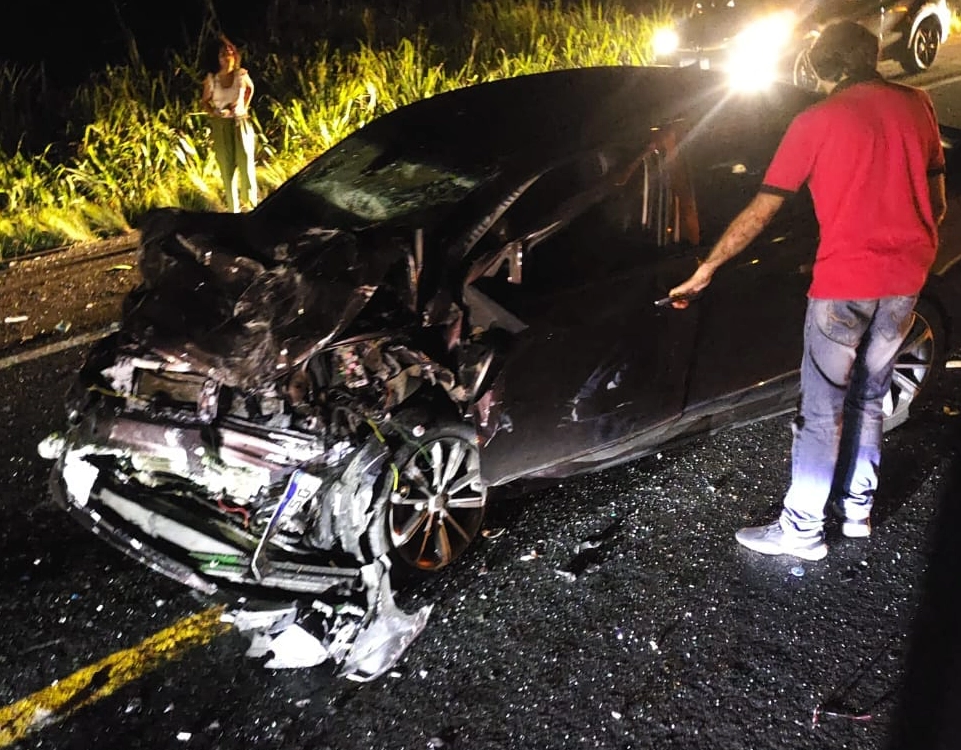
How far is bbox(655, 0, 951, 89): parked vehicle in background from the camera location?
1017cm

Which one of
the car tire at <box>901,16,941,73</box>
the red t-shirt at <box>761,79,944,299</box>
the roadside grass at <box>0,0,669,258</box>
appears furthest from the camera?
the car tire at <box>901,16,941,73</box>

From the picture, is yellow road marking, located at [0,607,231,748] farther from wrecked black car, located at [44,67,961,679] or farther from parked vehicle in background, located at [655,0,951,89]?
parked vehicle in background, located at [655,0,951,89]

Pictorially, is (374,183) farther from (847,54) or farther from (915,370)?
(915,370)

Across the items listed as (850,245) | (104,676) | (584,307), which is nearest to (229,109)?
(584,307)

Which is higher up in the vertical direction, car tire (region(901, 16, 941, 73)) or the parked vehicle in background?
the parked vehicle in background

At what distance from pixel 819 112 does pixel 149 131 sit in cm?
742

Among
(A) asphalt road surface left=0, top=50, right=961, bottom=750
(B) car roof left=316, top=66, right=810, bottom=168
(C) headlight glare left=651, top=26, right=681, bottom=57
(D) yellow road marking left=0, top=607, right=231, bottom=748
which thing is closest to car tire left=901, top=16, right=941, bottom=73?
(C) headlight glare left=651, top=26, right=681, bottom=57

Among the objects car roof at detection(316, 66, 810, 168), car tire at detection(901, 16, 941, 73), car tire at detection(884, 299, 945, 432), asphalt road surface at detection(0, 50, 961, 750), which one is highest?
car roof at detection(316, 66, 810, 168)

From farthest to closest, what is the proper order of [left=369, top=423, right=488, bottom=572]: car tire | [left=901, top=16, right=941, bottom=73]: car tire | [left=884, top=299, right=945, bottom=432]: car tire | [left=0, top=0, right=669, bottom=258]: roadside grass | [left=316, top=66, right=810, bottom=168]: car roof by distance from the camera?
[left=901, top=16, right=941, bottom=73]: car tire → [left=0, top=0, right=669, bottom=258]: roadside grass → [left=884, top=299, right=945, bottom=432]: car tire → [left=316, top=66, right=810, bottom=168]: car roof → [left=369, top=423, right=488, bottom=572]: car tire

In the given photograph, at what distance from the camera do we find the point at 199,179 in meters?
8.38

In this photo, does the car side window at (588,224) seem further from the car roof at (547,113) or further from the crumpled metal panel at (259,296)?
the crumpled metal panel at (259,296)

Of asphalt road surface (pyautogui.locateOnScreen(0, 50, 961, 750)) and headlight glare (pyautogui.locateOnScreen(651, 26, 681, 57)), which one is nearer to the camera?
asphalt road surface (pyautogui.locateOnScreen(0, 50, 961, 750))

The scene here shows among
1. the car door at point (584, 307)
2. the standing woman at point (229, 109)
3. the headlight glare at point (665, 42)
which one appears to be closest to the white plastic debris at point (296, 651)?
the car door at point (584, 307)

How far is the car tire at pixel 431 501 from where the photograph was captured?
3016 mm
